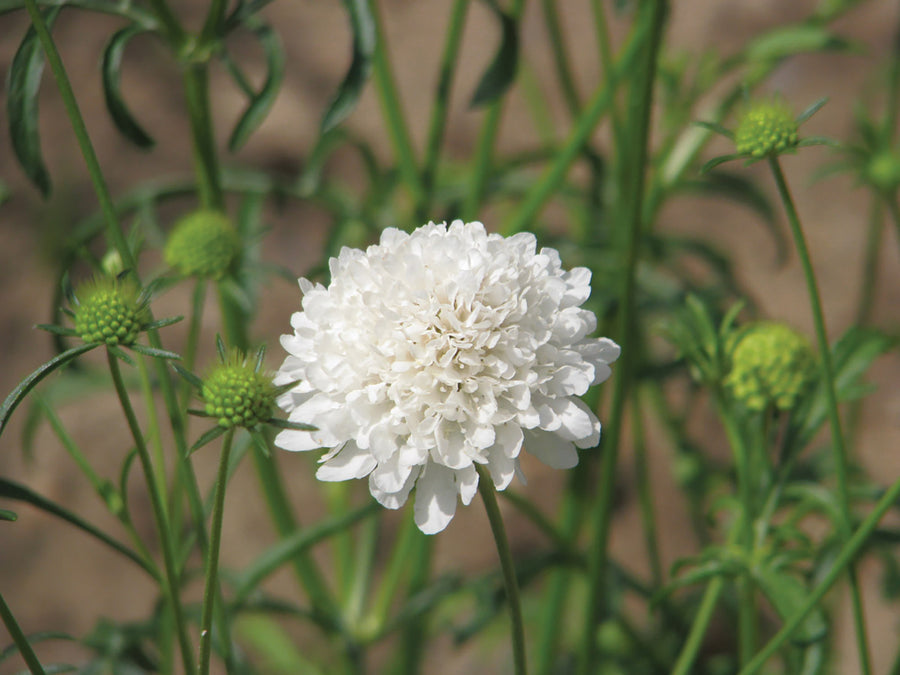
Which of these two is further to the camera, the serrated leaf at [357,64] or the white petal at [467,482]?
the serrated leaf at [357,64]

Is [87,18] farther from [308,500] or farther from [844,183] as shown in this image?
[844,183]

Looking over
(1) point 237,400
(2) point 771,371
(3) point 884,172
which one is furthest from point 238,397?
(3) point 884,172

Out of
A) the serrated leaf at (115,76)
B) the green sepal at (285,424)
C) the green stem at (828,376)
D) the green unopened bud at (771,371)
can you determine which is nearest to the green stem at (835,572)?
the green stem at (828,376)

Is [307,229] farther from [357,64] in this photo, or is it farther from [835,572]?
[835,572]

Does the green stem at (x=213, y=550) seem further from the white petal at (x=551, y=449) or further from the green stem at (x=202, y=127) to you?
the green stem at (x=202, y=127)

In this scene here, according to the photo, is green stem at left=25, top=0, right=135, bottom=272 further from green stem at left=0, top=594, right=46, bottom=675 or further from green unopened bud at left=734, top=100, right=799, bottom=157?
green unopened bud at left=734, top=100, right=799, bottom=157

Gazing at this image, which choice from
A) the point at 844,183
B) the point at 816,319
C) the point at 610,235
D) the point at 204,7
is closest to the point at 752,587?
the point at 816,319
